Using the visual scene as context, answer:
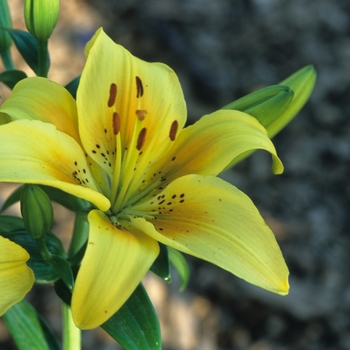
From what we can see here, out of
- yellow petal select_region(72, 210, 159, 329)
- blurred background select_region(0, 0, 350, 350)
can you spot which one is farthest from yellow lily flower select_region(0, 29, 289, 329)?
blurred background select_region(0, 0, 350, 350)

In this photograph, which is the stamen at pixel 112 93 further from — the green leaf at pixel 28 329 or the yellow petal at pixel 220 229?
the green leaf at pixel 28 329

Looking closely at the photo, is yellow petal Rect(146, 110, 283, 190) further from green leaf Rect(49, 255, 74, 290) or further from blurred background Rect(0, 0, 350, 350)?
blurred background Rect(0, 0, 350, 350)

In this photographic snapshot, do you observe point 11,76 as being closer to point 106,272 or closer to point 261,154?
point 106,272

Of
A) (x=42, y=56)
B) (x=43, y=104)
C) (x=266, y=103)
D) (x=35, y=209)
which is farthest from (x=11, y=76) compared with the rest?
(x=266, y=103)

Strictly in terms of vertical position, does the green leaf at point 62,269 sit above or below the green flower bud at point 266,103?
below

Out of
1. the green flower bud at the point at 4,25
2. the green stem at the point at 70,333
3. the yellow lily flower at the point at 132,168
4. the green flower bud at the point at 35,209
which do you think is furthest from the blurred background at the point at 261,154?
the green flower bud at the point at 35,209

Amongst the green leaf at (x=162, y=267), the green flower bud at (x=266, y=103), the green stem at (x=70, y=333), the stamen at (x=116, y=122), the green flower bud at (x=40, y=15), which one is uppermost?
the green flower bud at (x=40, y=15)
